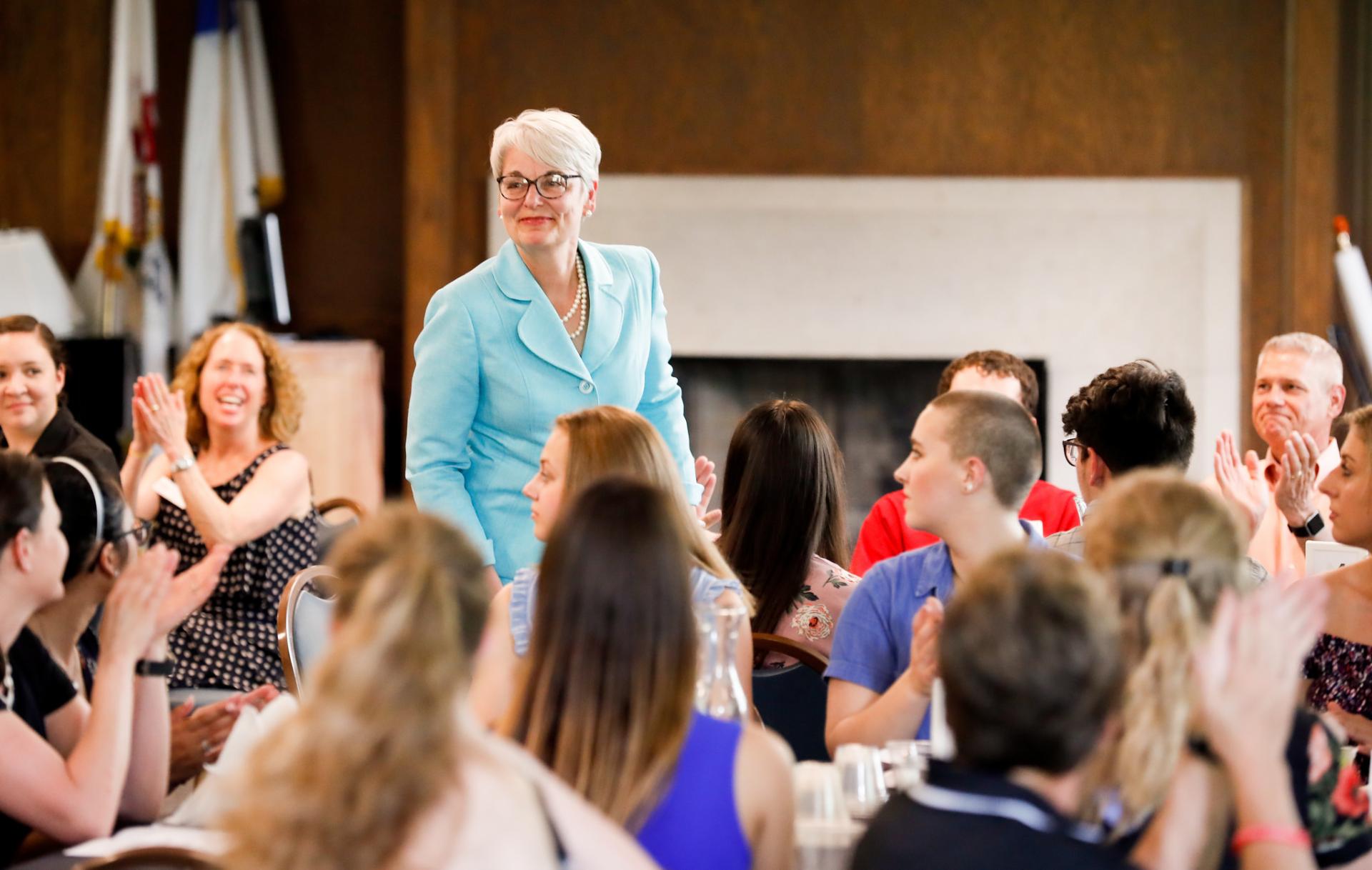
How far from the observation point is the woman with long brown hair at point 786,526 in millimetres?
2543

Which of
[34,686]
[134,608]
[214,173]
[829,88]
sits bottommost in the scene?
[34,686]

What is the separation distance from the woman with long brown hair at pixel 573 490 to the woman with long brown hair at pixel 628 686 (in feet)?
1.66

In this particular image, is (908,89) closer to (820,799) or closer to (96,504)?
(96,504)

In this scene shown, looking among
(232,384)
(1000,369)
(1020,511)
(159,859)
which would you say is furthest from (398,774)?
(232,384)

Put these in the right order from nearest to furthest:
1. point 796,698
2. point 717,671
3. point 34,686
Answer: point 717,671 < point 34,686 < point 796,698

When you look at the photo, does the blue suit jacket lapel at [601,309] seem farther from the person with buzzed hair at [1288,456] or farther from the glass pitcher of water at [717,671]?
the person with buzzed hair at [1288,456]

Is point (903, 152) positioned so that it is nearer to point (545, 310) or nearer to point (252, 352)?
point (252, 352)

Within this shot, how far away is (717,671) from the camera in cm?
177

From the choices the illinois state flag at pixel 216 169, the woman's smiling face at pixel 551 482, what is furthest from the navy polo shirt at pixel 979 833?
the illinois state flag at pixel 216 169

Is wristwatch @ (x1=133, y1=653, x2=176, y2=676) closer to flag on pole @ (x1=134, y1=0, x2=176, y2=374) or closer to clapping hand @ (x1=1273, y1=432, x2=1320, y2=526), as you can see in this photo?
clapping hand @ (x1=1273, y1=432, x2=1320, y2=526)

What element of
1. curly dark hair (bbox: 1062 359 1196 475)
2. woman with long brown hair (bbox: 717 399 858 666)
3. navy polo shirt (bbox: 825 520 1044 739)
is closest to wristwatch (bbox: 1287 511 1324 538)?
curly dark hair (bbox: 1062 359 1196 475)

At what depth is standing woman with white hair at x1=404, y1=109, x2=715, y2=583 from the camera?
2523 millimetres

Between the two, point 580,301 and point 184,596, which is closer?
point 184,596

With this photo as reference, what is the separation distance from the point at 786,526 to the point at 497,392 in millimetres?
552
